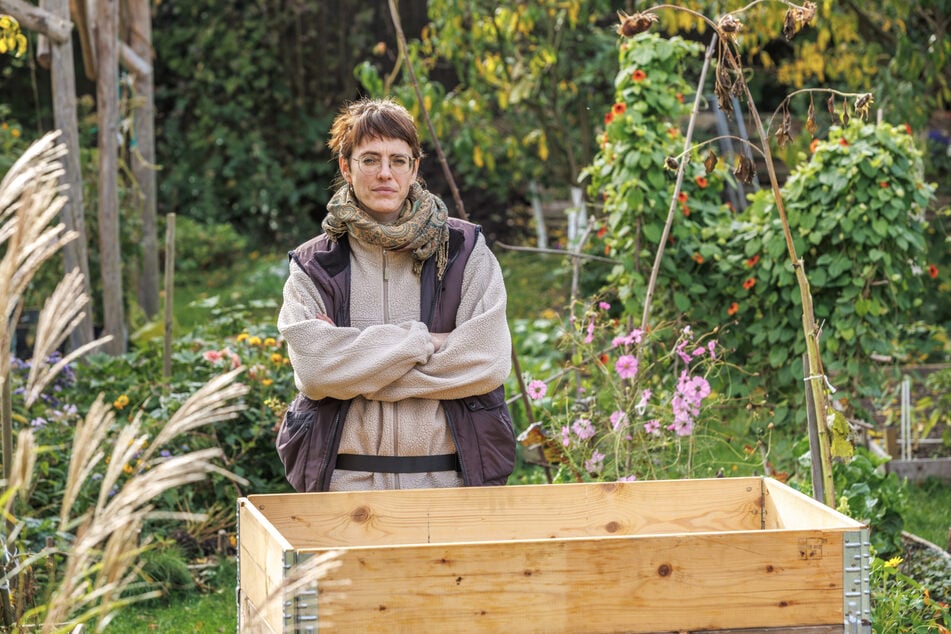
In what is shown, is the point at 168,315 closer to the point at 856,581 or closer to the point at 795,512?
the point at 795,512

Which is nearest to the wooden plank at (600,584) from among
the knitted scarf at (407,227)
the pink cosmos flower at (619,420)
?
the knitted scarf at (407,227)

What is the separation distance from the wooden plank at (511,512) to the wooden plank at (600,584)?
44 centimetres

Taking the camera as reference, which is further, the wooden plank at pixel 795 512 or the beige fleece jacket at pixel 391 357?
the beige fleece jacket at pixel 391 357

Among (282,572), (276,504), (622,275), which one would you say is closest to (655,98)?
(622,275)

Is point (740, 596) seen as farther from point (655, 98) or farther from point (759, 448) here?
point (655, 98)

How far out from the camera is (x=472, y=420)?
2.57m

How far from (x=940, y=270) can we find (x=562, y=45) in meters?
2.71

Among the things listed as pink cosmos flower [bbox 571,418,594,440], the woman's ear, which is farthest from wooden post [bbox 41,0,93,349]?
the woman's ear

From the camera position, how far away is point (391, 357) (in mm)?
2441

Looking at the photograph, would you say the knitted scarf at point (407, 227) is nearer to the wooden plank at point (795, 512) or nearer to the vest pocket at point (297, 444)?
the vest pocket at point (297, 444)

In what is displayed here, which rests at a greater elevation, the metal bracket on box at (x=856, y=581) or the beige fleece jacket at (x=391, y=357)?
the beige fleece jacket at (x=391, y=357)

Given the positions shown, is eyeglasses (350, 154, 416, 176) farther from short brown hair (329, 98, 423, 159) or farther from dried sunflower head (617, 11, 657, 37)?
dried sunflower head (617, 11, 657, 37)

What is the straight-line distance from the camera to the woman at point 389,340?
98.0 inches

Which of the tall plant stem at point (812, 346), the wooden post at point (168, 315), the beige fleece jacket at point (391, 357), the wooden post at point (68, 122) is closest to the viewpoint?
the beige fleece jacket at point (391, 357)
